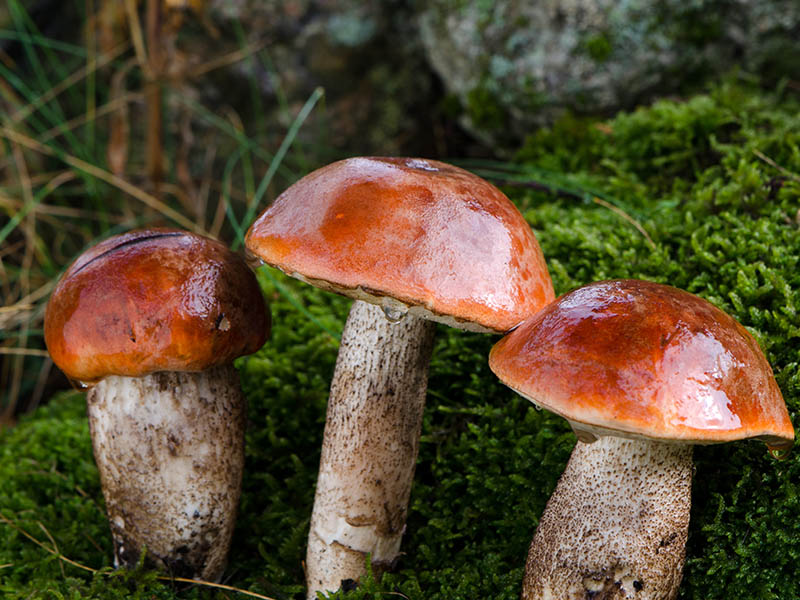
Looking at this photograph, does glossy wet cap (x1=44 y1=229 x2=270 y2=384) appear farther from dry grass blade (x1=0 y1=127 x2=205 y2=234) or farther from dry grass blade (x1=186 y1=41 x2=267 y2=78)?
dry grass blade (x1=186 y1=41 x2=267 y2=78)

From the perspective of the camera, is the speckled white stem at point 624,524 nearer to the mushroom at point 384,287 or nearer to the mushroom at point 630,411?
the mushroom at point 630,411

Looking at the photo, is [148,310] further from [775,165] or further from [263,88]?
[263,88]

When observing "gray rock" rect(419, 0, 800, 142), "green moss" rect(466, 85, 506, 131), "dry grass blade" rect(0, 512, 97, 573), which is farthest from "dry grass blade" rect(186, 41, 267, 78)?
"dry grass blade" rect(0, 512, 97, 573)

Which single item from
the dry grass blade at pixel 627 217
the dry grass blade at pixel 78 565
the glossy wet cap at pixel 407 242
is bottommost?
the dry grass blade at pixel 78 565

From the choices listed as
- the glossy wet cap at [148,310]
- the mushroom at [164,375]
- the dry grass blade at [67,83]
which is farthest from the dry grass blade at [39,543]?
the dry grass blade at [67,83]

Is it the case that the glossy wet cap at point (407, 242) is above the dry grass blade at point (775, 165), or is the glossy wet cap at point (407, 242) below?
above

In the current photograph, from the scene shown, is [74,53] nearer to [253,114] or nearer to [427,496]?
[253,114]

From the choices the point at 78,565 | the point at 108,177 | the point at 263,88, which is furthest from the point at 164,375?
the point at 263,88
